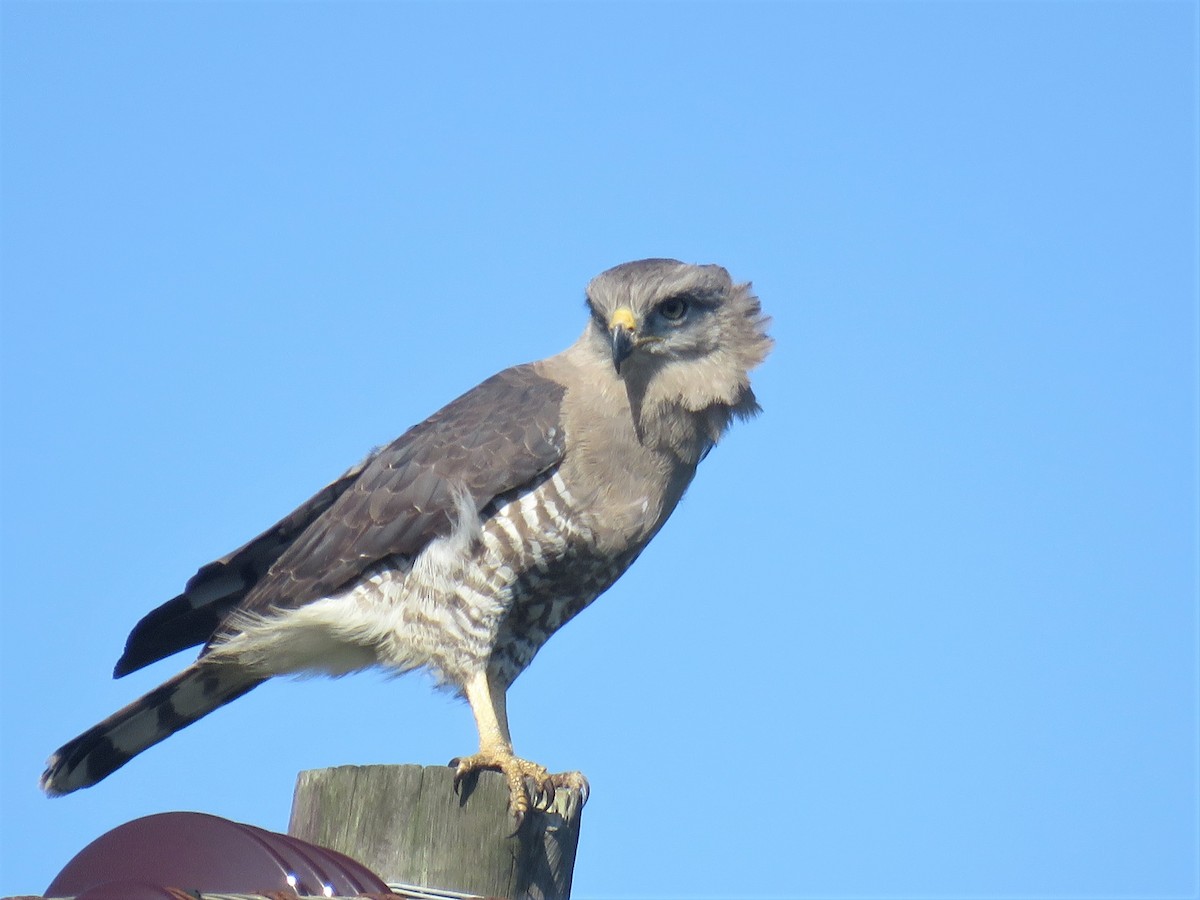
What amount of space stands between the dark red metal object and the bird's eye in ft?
10.7

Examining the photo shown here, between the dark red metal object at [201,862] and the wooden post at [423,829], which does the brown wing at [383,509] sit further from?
the dark red metal object at [201,862]

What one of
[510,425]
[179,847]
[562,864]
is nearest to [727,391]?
[510,425]

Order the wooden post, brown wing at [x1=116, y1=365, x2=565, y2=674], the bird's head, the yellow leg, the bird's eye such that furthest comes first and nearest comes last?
the bird's eye < the bird's head < brown wing at [x1=116, y1=365, x2=565, y2=674] < the yellow leg < the wooden post

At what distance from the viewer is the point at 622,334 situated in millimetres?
5637

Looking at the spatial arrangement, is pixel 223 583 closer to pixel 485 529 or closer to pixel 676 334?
pixel 485 529

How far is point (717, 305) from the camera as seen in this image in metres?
6.04

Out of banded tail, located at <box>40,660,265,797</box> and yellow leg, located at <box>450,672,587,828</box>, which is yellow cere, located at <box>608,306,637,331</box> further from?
banded tail, located at <box>40,660,265,797</box>

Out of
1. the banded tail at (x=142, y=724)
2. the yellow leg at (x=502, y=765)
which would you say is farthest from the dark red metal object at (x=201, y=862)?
the banded tail at (x=142, y=724)

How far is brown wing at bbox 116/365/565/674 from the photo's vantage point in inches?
214

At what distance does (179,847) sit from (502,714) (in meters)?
2.68

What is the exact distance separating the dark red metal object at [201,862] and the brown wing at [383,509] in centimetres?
237

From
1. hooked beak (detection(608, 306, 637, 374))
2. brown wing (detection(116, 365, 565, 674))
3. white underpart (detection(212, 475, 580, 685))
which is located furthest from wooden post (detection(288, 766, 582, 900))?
hooked beak (detection(608, 306, 637, 374))

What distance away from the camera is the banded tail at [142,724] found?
17.6 feet

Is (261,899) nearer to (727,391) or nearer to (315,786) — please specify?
(315,786)
